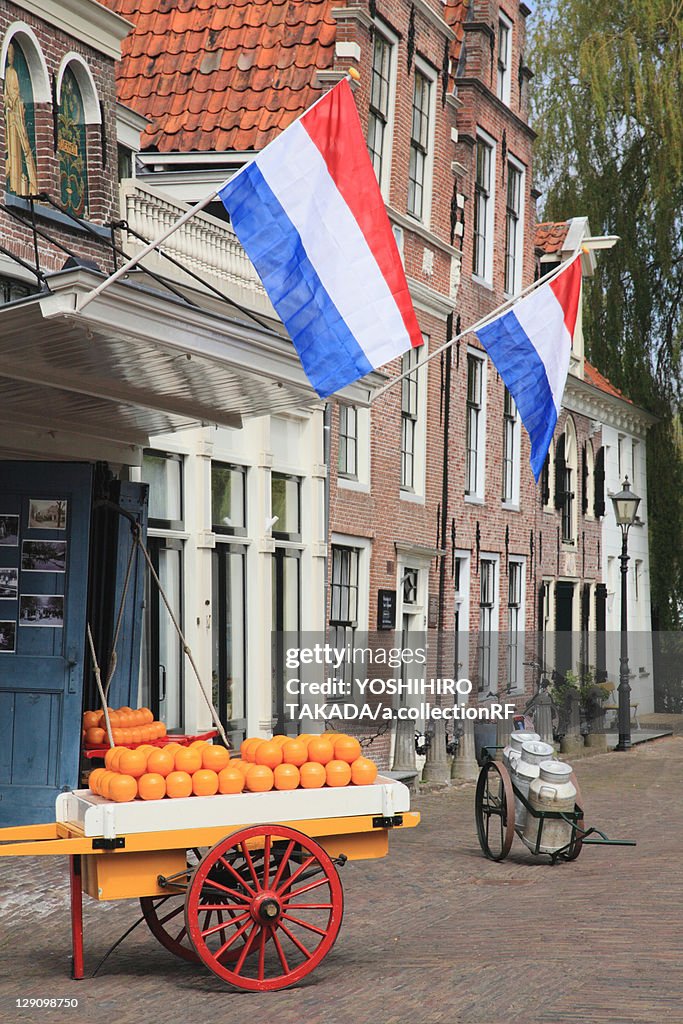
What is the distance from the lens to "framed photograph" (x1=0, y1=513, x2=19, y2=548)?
38.0 feet

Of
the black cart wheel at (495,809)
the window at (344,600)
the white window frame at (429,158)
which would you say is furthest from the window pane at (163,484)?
the white window frame at (429,158)

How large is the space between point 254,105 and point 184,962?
12.5 m

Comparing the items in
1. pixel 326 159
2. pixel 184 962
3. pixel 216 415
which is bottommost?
pixel 184 962

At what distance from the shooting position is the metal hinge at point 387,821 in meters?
7.50

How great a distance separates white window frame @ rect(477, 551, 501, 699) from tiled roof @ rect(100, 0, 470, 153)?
27.4 ft

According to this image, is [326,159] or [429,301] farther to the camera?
[429,301]

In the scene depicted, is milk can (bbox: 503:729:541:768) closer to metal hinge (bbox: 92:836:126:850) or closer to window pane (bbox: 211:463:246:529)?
window pane (bbox: 211:463:246:529)

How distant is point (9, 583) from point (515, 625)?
14902mm

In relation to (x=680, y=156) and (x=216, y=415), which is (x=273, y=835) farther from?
(x=680, y=156)

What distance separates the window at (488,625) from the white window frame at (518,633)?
2.48ft

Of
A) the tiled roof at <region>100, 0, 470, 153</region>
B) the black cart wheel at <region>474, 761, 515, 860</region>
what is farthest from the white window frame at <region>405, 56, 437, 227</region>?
the black cart wheel at <region>474, 761, 515, 860</region>

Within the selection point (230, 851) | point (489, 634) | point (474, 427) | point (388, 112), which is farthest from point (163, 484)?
point (489, 634)

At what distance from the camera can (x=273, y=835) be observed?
7.12m

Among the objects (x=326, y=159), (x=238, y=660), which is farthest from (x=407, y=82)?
(x=326, y=159)
